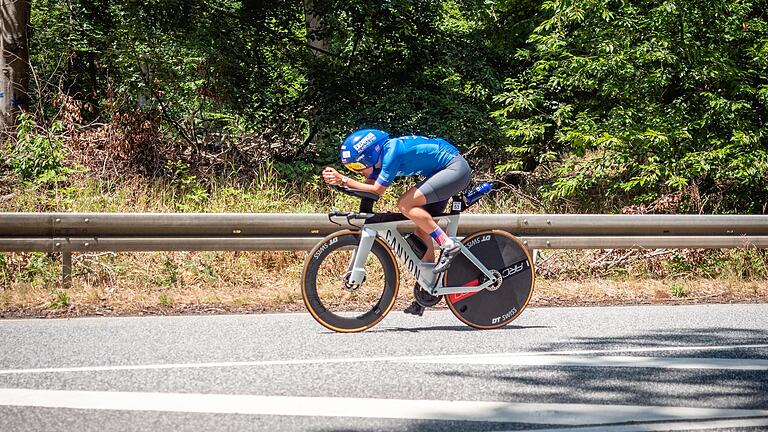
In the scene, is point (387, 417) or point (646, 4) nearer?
point (387, 417)

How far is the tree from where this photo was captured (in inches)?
561

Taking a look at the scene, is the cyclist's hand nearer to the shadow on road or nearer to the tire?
the tire

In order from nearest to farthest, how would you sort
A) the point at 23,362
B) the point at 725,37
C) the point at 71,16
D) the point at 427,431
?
the point at 427,431 → the point at 23,362 → the point at 725,37 → the point at 71,16

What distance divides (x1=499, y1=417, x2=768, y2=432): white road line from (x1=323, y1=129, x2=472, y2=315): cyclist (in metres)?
2.69

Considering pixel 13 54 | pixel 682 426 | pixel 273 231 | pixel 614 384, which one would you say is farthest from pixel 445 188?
pixel 13 54

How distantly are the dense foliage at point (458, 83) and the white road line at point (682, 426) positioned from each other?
26.6ft

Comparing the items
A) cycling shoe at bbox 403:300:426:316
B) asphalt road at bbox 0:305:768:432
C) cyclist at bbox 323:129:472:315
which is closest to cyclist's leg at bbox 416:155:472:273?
cyclist at bbox 323:129:472:315

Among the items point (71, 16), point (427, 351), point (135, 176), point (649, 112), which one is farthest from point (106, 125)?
point (427, 351)

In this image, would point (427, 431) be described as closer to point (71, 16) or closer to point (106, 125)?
point (106, 125)

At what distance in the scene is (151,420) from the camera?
4.54m

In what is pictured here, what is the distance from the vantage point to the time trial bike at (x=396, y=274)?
22.8 feet

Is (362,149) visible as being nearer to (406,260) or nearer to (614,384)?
(406,260)

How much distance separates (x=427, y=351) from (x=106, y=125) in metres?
9.30

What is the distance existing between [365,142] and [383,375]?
1.88 meters
